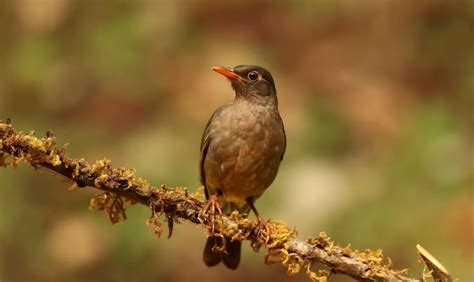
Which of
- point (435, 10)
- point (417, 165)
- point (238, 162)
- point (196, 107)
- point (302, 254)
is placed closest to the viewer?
point (302, 254)

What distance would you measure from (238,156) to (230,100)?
4.86m

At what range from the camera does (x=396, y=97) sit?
11.3 meters

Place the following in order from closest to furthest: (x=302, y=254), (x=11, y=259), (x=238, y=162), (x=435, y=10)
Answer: (x=302, y=254), (x=238, y=162), (x=11, y=259), (x=435, y=10)

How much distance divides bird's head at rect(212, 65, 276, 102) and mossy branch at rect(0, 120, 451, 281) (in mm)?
1615

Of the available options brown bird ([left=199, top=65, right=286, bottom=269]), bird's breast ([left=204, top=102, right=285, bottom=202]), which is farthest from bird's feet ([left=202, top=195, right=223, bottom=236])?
bird's breast ([left=204, top=102, right=285, bottom=202])

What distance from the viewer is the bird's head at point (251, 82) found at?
19.5ft

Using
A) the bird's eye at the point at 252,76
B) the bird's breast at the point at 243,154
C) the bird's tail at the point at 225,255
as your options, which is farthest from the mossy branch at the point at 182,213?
the bird's eye at the point at 252,76

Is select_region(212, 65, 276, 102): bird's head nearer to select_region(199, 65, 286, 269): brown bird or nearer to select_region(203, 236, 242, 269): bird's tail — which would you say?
select_region(199, 65, 286, 269): brown bird

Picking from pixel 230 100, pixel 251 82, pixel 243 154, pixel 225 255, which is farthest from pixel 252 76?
pixel 230 100

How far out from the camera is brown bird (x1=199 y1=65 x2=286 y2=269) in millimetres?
5414

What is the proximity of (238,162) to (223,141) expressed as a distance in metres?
0.19

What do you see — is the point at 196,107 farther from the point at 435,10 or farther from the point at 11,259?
the point at 435,10

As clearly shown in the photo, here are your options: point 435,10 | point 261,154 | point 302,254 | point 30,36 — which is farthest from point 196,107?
point 302,254

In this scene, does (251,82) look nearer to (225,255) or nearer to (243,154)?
(243,154)
